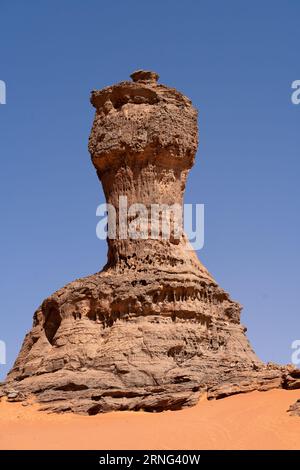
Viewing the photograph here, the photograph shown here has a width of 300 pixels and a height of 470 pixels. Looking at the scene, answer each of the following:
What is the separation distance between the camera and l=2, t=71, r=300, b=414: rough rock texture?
99.5ft

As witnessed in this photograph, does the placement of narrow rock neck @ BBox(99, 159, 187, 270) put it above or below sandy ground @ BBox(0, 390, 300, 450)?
above

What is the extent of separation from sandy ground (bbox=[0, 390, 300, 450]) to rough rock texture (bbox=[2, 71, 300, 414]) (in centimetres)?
62

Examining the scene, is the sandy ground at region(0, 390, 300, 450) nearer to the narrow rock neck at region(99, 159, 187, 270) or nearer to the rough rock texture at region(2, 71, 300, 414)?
Result: the rough rock texture at region(2, 71, 300, 414)

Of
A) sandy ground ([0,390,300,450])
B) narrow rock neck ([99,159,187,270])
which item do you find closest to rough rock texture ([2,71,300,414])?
narrow rock neck ([99,159,187,270])

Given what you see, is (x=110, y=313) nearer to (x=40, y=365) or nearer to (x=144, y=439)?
(x=40, y=365)

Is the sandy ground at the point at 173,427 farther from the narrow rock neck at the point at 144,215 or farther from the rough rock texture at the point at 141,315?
the narrow rock neck at the point at 144,215

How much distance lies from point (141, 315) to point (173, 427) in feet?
18.3

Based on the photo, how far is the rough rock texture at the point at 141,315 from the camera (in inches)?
1194

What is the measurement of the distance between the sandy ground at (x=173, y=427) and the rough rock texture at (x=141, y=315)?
0.62 meters

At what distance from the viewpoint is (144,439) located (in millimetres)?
26359

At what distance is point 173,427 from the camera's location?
89.6 feet

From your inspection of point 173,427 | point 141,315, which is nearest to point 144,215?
point 141,315

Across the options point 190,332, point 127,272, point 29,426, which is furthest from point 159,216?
point 29,426

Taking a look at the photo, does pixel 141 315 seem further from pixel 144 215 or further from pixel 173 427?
pixel 173 427
